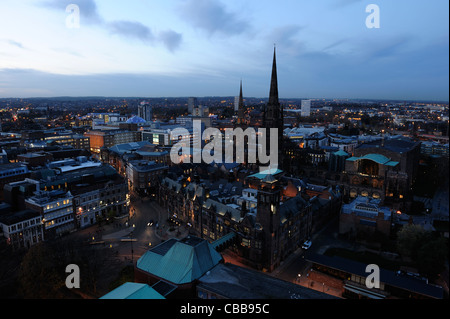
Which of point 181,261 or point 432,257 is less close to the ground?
point 181,261

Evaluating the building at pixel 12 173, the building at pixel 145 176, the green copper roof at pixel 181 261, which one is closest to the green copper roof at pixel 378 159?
the building at pixel 145 176

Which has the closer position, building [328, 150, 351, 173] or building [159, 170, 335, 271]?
building [159, 170, 335, 271]

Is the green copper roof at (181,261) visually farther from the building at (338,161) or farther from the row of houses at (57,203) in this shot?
the building at (338,161)

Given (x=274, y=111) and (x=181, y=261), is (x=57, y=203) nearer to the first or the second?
(x=181, y=261)

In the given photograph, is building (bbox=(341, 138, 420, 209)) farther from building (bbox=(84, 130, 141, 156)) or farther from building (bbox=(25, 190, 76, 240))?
building (bbox=(84, 130, 141, 156))

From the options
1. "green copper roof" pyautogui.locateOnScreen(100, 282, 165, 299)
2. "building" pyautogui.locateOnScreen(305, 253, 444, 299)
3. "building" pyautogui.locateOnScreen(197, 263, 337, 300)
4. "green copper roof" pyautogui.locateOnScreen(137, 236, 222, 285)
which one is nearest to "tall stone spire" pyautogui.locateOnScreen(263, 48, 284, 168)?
"building" pyautogui.locateOnScreen(305, 253, 444, 299)

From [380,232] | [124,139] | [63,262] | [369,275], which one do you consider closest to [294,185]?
[380,232]

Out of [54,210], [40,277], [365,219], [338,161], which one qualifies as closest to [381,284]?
[365,219]
